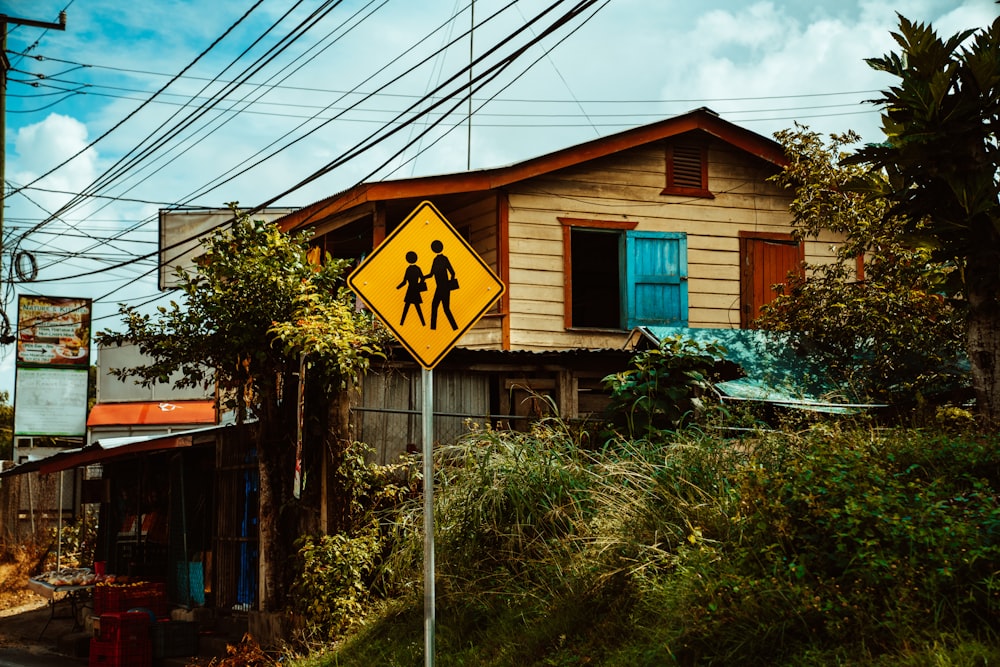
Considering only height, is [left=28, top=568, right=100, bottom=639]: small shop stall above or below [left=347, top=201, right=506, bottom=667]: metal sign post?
below

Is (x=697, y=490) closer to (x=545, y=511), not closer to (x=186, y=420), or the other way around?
(x=545, y=511)

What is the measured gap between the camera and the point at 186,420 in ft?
112

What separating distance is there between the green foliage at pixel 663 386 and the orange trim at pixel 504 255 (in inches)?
167

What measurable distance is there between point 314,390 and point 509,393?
3.37 metres

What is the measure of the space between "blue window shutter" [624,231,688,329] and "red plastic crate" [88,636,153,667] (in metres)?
8.70

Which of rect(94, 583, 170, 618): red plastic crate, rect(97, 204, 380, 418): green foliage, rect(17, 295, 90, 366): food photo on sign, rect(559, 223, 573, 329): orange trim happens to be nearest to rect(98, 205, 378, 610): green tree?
rect(97, 204, 380, 418): green foliage

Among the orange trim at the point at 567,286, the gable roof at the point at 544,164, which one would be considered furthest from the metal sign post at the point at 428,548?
the orange trim at the point at 567,286

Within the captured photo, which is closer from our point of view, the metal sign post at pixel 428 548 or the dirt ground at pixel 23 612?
the metal sign post at pixel 428 548

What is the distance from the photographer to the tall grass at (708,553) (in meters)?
6.19

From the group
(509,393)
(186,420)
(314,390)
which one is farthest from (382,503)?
(186,420)

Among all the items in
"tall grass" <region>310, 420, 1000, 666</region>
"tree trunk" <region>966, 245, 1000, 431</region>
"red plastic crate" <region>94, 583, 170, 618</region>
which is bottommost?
"red plastic crate" <region>94, 583, 170, 618</region>

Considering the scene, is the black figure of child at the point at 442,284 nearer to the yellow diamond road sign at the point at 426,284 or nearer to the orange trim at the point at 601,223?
the yellow diamond road sign at the point at 426,284

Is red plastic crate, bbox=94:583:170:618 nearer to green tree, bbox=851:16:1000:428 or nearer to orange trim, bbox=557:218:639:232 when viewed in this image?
orange trim, bbox=557:218:639:232

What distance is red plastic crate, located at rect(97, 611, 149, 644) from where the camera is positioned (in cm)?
1289
